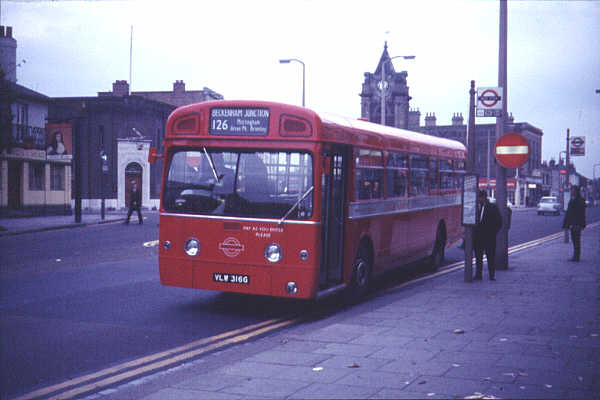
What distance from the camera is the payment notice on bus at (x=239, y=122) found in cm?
920

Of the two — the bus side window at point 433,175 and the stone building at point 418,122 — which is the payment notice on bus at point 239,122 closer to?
the bus side window at point 433,175

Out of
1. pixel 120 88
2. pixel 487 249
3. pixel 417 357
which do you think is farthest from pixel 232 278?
pixel 120 88

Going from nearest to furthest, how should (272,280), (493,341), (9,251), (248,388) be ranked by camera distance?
1. (248,388)
2. (493,341)
3. (272,280)
4. (9,251)

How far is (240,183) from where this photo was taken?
9.16 m

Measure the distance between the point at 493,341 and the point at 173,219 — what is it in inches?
187

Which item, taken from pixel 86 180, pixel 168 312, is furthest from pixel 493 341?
pixel 86 180

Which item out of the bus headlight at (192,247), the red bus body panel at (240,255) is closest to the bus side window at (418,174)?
the red bus body panel at (240,255)

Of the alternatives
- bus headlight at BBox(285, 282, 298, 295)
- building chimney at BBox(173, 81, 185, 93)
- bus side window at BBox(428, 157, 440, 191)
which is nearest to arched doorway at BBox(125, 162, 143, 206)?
building chimney at BBox(173, 81, 185, 93)

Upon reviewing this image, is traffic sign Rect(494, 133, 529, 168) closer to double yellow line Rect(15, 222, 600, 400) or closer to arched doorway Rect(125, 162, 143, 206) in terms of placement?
double yellow line Rect(15, 222, 600, 400)

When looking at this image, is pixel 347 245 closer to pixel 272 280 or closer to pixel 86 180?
pixel 272 280

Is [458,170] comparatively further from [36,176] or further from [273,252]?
[36,176]

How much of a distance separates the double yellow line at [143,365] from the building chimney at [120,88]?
57.0 m

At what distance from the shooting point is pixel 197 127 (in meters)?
9.48

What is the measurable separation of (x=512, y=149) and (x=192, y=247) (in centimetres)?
742
